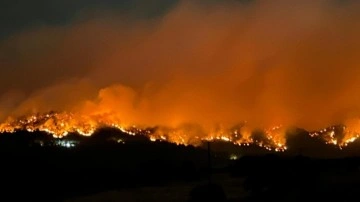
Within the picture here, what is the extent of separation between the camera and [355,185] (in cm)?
2908

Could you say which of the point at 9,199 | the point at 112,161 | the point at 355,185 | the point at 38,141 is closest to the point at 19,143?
the point at 38,141

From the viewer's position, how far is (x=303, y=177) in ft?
111

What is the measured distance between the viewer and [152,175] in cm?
5638

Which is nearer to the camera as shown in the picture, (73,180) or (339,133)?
(73,180)

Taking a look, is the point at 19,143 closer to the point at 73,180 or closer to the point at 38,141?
the point at 38,141

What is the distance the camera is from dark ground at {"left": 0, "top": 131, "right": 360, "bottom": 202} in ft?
110

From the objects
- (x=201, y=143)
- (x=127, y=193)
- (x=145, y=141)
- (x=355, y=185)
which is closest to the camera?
(x=355, y=185)

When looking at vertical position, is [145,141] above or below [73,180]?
above

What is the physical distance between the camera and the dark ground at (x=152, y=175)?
3344cm

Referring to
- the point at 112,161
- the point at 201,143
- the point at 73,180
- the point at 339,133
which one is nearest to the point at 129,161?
the point at 112,161

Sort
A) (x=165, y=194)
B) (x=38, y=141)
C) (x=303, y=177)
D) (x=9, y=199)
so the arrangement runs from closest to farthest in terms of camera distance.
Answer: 1. (x=303, y=177)
2. (x=165, y=194)
3. (x=9, y=199)
4. (x=38, y=141)

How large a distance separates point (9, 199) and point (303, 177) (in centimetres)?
2397

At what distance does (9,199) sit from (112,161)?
2718cm

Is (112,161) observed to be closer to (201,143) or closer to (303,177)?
(201,143)
